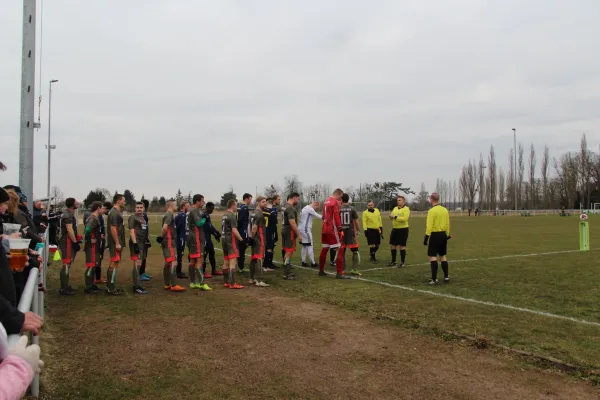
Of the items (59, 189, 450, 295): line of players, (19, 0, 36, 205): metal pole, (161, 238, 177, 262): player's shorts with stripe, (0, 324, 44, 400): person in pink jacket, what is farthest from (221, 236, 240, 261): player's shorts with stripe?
(0, 324, 44, 400): person in pink jacket

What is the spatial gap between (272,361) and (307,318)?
1910 mm

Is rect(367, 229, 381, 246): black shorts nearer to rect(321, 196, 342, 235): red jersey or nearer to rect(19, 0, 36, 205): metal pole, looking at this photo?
rect(321, 196, 342, 235): red jersey

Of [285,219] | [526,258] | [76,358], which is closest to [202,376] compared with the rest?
[76,358]

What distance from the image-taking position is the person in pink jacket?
5.87ft

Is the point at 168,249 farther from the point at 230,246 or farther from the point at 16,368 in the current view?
the point at 16,368

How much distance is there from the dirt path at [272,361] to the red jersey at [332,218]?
11.8 feet

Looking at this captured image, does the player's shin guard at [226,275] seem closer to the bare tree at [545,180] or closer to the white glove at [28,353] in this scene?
the white glove at [28,353]

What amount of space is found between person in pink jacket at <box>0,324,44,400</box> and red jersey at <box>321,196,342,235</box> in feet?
28.0

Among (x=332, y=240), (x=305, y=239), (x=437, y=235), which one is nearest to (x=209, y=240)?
(x=305, y=239)

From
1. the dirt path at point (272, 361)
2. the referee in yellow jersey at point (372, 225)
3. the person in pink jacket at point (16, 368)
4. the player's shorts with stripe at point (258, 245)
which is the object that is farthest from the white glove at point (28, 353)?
the referee in yellow jersey at point (372, 225)

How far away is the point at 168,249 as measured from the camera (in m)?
9.08

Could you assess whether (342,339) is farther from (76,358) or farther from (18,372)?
(18,372)

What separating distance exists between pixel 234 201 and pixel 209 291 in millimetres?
2030

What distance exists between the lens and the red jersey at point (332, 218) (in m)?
→ 10.4
